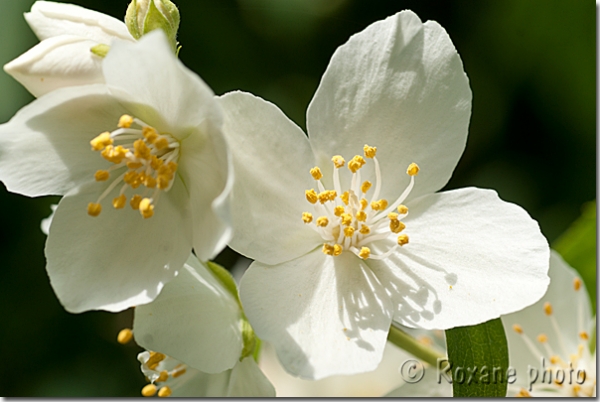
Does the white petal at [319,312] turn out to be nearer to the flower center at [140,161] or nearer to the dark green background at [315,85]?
the flower center at [140,161]

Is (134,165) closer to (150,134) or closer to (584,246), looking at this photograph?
(150,134)

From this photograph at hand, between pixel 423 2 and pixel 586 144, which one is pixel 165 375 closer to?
pixel 423 2

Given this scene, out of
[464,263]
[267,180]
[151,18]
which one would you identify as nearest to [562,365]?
[464,263]

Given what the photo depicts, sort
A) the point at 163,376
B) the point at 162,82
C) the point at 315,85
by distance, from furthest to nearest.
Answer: the point at 315,85 < the point at 163,376 < the point at 162,82

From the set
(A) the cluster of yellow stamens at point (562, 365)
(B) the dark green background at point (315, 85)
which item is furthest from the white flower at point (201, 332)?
(B) the dark green background at point (315, 85)

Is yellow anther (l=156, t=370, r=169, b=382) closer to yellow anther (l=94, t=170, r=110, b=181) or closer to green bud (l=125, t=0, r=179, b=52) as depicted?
yellow anther (l=94, t=170, r=110, b=181)

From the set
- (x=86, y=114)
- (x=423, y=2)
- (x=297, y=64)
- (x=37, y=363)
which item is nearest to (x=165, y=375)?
(x=86, y=114)
